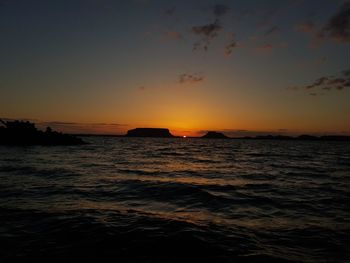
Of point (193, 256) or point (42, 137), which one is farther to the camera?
point (42, 137)

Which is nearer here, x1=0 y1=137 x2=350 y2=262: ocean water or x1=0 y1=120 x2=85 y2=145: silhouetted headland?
x1=0 y1=137 x2=350 y2=262: ocean water

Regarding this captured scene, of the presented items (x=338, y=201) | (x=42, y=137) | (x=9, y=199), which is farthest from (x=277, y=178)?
(x=42, y=137)

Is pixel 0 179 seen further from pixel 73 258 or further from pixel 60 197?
pixel 73 258

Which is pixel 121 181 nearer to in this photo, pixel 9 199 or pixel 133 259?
pixel 9 199

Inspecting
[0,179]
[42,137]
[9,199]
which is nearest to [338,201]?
[9,199]

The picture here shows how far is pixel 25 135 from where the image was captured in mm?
64062

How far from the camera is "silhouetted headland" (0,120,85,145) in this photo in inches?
2431

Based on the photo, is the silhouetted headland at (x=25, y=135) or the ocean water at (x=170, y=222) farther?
the silhouetted headland at (x=25, y=135)

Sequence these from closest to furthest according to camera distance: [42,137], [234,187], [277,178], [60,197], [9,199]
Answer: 1. [9,199]
2. [60,197]
3. [234,187]
4. [277,178]
5. [42,137]

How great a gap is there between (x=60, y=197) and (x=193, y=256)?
814cm

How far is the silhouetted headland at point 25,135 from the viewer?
203 feet

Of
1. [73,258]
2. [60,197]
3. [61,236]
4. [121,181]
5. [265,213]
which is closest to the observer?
[73,258]

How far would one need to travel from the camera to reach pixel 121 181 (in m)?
18.2

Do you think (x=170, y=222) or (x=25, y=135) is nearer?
(x=170, y=222)
